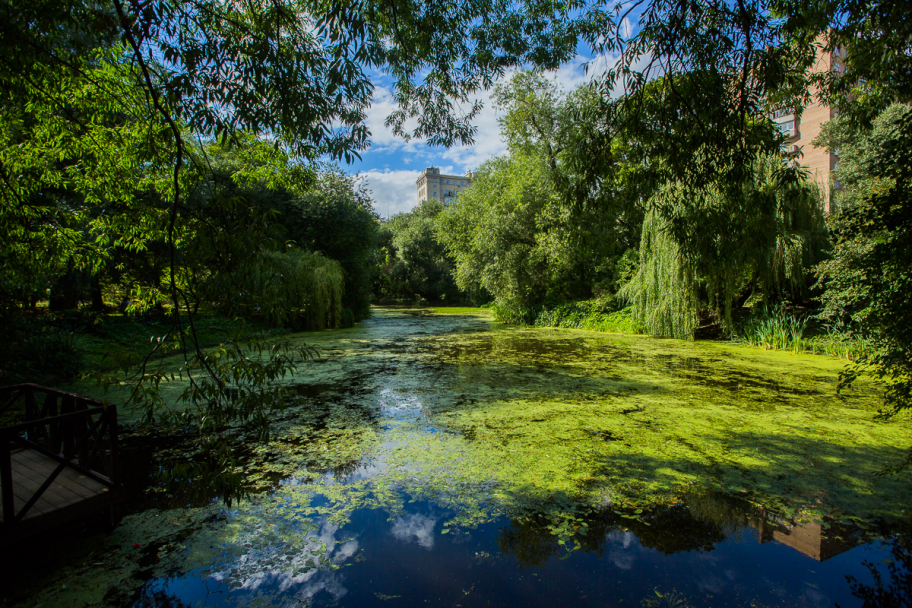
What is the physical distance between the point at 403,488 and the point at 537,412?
1.84 meters

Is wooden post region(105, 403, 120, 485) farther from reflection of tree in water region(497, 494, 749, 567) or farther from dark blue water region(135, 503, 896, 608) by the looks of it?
reflection of tree in water region(497, 494, 749, 567)

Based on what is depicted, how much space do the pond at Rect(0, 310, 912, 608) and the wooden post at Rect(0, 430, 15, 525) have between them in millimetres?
299

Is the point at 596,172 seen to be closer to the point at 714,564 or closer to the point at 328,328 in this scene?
the point at 714,564

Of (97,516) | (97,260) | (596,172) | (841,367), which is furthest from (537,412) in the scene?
(841,367)

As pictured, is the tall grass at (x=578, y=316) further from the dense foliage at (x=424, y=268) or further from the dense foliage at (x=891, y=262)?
the dense foliage at (x=424, y=268)

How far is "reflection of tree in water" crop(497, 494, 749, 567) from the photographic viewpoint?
2104 mm

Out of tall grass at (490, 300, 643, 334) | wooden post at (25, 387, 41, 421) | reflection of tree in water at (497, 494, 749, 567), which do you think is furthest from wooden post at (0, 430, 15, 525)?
tall grass at (490, 300, 643, 334)

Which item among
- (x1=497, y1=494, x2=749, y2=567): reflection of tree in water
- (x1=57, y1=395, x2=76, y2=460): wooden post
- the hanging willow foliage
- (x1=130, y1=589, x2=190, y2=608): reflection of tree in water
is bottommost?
(x1=130, y1=589, x2=190, y2=608): reflection of tree in water

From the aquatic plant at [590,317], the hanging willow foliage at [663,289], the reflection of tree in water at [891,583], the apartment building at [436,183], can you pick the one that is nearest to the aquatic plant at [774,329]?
the hanging willow foliage at [663,289]

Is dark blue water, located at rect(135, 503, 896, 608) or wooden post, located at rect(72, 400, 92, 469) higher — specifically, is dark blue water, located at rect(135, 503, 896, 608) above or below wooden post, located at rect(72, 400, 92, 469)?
below

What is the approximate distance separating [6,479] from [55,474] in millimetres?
180

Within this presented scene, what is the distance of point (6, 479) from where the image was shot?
189cm

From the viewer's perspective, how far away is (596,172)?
3115 mm

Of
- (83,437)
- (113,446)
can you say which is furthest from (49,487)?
(113,446)
